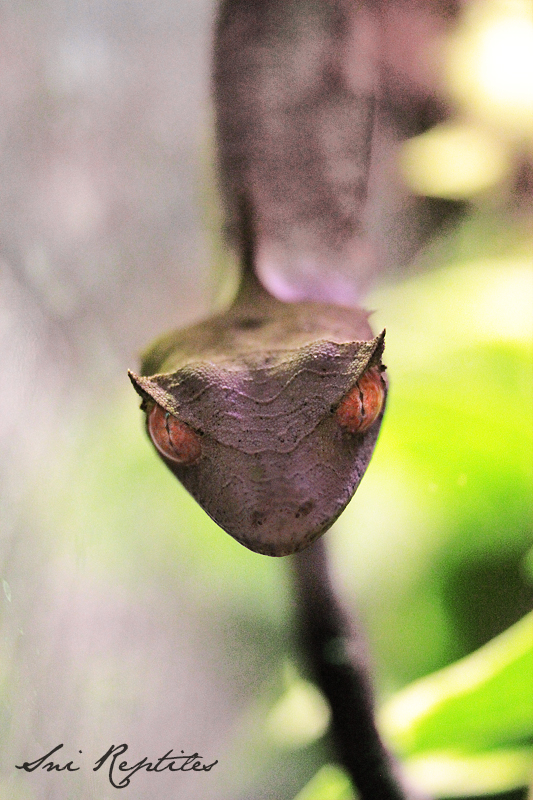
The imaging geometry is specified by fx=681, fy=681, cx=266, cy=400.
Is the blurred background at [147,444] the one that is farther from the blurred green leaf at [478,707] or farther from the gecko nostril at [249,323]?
the gecko nostril at [249,323]

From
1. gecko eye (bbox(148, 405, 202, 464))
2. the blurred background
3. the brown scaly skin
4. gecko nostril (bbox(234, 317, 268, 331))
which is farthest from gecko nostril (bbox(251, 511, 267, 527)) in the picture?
the blurred background

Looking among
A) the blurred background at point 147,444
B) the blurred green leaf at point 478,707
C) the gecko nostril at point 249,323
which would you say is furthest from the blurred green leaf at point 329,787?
the gecko nostril at point 249,323

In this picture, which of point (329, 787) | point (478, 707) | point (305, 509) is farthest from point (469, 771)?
point (305, 509)

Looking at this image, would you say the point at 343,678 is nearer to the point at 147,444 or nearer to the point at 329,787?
the point at 329,787

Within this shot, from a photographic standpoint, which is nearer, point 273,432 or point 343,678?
point 273,432

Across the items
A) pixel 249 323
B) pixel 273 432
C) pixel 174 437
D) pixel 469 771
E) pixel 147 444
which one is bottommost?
pixel 469 771

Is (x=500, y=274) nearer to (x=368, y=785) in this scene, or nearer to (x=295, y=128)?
(x=295, y=128)
